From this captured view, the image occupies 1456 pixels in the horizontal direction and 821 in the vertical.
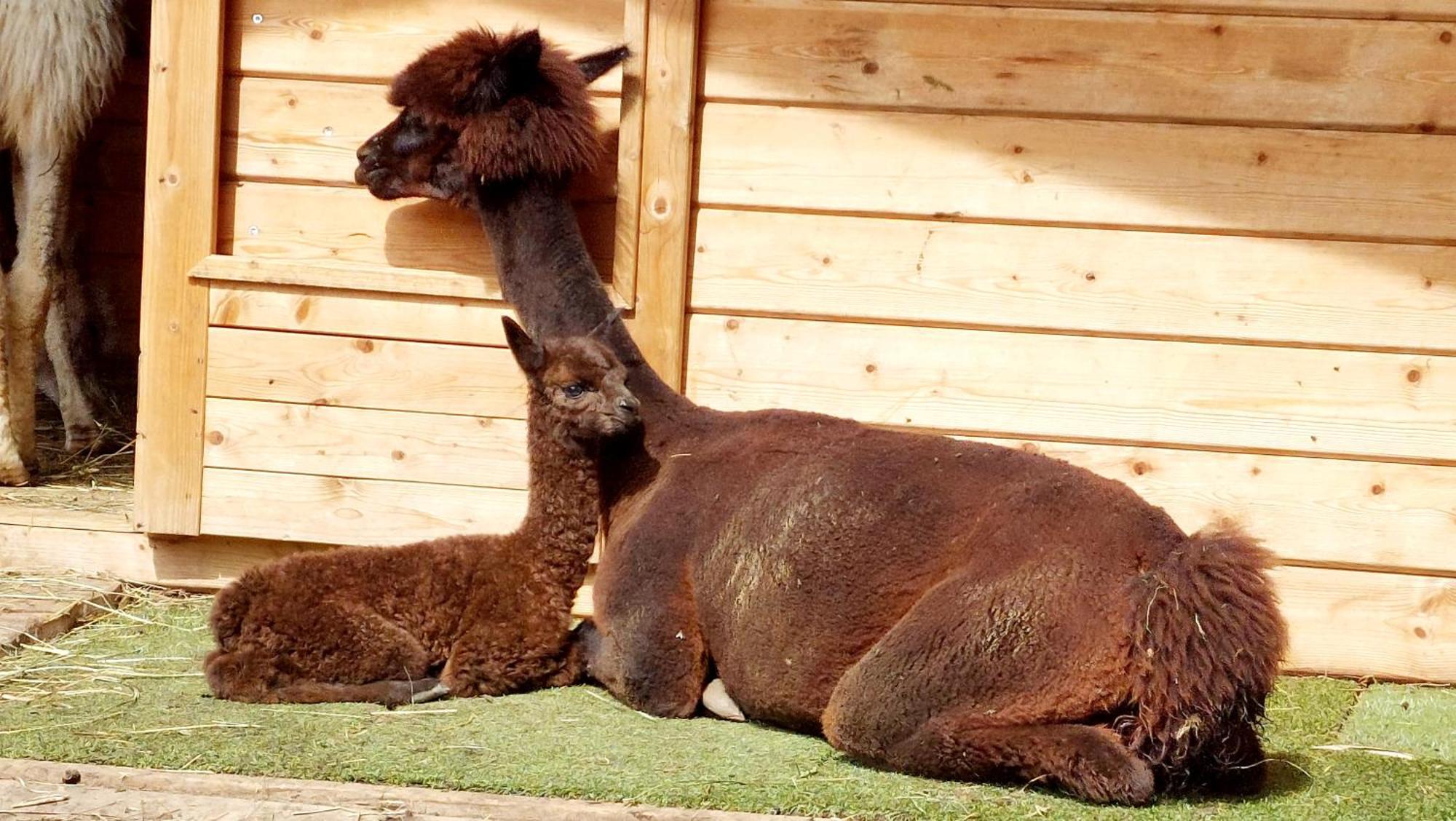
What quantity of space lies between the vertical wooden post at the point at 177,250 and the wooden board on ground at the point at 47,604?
0.29 m

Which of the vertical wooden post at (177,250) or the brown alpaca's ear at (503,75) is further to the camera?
the vertical wooden post at (177,250)

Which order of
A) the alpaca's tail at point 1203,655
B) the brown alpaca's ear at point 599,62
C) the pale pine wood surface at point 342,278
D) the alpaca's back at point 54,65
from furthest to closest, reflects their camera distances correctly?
the alpaca's back at point 54,65 → the pale pine wood surface at point 342,278 → the brown alpaca's ear at point 599,62 → the alpaca's tail at point 1203,655

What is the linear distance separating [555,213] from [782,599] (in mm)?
1683

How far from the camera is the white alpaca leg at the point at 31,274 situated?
6.77 m

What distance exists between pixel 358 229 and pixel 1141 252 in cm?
276

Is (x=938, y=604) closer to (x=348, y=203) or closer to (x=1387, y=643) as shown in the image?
(x=1387, y=643)

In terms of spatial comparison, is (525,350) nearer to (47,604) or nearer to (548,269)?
(548,269)

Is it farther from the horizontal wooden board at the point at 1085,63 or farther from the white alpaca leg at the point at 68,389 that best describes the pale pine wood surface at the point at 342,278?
the white alpaca leg at the point at 68,389

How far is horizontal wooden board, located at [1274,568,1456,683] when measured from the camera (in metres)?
5.28

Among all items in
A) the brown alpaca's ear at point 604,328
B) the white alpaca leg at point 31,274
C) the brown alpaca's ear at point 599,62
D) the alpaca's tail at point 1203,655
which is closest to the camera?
the alpaca's tail at point 1203,655

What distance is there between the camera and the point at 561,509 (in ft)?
15.7

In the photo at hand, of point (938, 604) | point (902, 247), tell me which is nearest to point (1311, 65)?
point (902, 247)

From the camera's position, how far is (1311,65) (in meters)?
5.25

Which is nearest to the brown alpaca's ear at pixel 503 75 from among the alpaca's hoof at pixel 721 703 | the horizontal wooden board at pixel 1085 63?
the horizontal wooden board at pixel 1085 63
